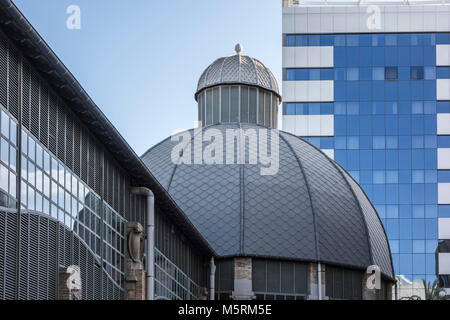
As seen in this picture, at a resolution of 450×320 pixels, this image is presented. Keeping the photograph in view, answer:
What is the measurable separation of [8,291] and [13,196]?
6.41 ft

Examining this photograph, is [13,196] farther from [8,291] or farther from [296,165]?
[296,165]

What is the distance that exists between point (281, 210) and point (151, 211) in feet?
58.3

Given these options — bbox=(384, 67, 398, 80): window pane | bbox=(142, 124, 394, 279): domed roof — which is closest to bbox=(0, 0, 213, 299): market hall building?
bbox=(142, 124, 394, 279): domed roof

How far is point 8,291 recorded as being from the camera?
64.8 feet

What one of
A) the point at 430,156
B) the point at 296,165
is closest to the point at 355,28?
the point at 430,156

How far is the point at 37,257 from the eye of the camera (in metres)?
21.7

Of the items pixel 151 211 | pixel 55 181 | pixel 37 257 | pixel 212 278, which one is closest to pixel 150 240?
pixel 151 211

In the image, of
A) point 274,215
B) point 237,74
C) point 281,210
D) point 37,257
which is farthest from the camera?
point 237,74

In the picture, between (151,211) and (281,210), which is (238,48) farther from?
(151,211)

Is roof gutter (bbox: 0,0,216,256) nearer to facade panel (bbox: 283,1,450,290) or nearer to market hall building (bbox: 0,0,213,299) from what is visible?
market hall building (bbox: 0,0,213,299)

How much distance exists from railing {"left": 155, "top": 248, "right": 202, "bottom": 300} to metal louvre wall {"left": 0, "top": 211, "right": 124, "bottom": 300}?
27.6ft

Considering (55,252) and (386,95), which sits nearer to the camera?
(55,252)

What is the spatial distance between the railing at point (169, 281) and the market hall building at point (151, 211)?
0.05 meters

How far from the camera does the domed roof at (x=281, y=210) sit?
47.9 m
